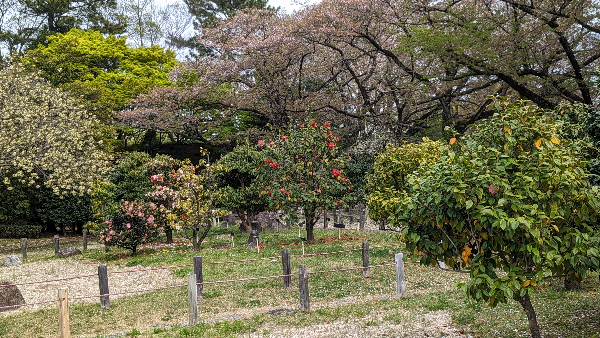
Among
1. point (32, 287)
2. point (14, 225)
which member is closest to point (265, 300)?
point (32, 287)

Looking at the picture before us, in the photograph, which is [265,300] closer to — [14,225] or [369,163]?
[369,163]

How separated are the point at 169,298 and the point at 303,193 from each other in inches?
258

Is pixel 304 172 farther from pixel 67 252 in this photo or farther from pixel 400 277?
pixel 67 252

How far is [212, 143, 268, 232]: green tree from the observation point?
2234 cm

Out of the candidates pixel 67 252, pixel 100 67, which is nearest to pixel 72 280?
pixel 67 252

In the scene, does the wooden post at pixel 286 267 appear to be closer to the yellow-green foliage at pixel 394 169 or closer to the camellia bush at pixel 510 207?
the yellow-green foliage at pixel 394 169

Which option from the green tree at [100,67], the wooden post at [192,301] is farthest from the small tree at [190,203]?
the green tree at [100,67]

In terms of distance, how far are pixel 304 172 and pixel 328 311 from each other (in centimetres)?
789

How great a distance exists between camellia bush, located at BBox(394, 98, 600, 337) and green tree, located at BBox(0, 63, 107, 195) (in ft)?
62.2

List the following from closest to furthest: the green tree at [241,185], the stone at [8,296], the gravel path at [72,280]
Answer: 1. the stone at [8,296]
2. the gravel path at [72,280]
3. the green tree at [241,185]

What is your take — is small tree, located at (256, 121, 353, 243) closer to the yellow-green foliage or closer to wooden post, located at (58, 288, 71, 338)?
the yellow-green foliage

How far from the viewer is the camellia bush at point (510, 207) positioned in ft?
18.8

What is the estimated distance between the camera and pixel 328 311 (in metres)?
9.91

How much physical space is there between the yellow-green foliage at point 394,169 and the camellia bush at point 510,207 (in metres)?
7.84
